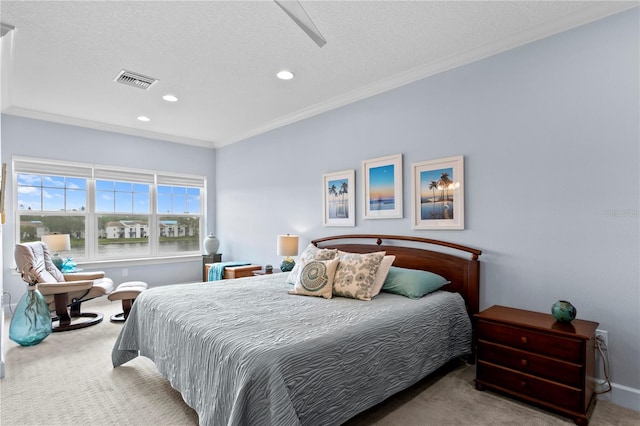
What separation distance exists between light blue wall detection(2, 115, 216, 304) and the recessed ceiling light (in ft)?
10.6

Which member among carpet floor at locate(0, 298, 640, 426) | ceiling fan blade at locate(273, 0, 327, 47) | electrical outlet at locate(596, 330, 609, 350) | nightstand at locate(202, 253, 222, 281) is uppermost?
ceiling fan blade at locate(273, 0, 327, 47)

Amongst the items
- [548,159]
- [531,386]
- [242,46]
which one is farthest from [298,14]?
[531,386]

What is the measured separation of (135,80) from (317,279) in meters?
2.75

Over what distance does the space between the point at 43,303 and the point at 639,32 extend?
530cm

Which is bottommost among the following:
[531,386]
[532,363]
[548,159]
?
[531,386]

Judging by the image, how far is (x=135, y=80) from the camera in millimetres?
3441

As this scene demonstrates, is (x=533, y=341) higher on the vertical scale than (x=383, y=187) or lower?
lower

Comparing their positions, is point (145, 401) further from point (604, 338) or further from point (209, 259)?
point (209, 259)

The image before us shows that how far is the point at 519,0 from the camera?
88.4 inches

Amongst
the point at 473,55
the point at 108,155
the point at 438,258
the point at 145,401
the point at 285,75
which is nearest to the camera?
the point at 145,401

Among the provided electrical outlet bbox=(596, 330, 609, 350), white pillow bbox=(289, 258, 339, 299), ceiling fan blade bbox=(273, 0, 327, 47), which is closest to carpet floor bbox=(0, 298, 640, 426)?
electrical outlet bbox=(596, 330, 609, 350)

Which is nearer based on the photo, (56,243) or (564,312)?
(564,312)

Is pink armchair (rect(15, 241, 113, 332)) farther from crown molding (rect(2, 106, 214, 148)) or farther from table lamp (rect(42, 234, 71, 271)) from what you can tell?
crown molding (rect(2, 106, 214, 148))

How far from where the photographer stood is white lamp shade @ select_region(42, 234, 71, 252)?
422 centimetres
